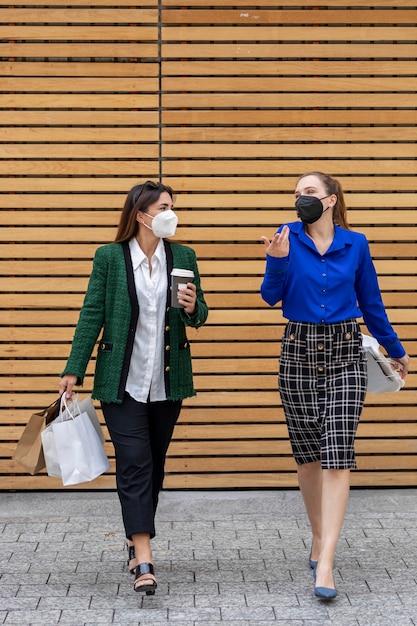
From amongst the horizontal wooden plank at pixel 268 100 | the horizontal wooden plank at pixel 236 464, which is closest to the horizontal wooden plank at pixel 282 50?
the horizontal wooden plank at pixel 268 100

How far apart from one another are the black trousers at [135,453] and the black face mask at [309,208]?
1.09 metres

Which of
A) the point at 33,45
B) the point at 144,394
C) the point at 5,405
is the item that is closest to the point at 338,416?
the point at 144,394

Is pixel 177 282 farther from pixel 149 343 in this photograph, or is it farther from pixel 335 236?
pixel 335 236

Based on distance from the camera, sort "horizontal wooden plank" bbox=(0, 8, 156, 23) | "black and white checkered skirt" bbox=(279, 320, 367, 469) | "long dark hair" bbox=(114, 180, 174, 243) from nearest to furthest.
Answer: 1. "black and white checkered skirt" bbox=(279, 320, 367, 469)
2. "long dark hair" bbox=(114, 180, 174, 243)
3. "horizontal wooden plank" bbox=(0, 8, 156, 23)

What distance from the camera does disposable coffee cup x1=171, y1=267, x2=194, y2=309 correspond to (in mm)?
4895

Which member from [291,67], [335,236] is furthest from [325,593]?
[291,67]

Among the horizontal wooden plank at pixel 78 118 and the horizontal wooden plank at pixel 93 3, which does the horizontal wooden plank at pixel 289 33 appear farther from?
the horizontal wooden plank at pixel 78 118

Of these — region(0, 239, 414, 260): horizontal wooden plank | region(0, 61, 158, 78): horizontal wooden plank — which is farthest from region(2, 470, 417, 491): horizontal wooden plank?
region(0, 61, 158, 78): horizontal wooden plank

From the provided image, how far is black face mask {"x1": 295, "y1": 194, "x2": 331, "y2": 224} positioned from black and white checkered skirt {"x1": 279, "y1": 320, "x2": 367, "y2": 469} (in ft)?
1.61

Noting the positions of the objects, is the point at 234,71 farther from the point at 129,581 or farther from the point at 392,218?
the point at 129,581

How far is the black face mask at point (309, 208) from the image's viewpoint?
16.3 feet

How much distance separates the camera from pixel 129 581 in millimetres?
5188

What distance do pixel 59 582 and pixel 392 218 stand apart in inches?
126

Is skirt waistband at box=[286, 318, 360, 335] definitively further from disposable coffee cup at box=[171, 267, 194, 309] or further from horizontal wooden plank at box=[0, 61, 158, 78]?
horizontal wooden plank at box=[0, 61, 158, 78]
